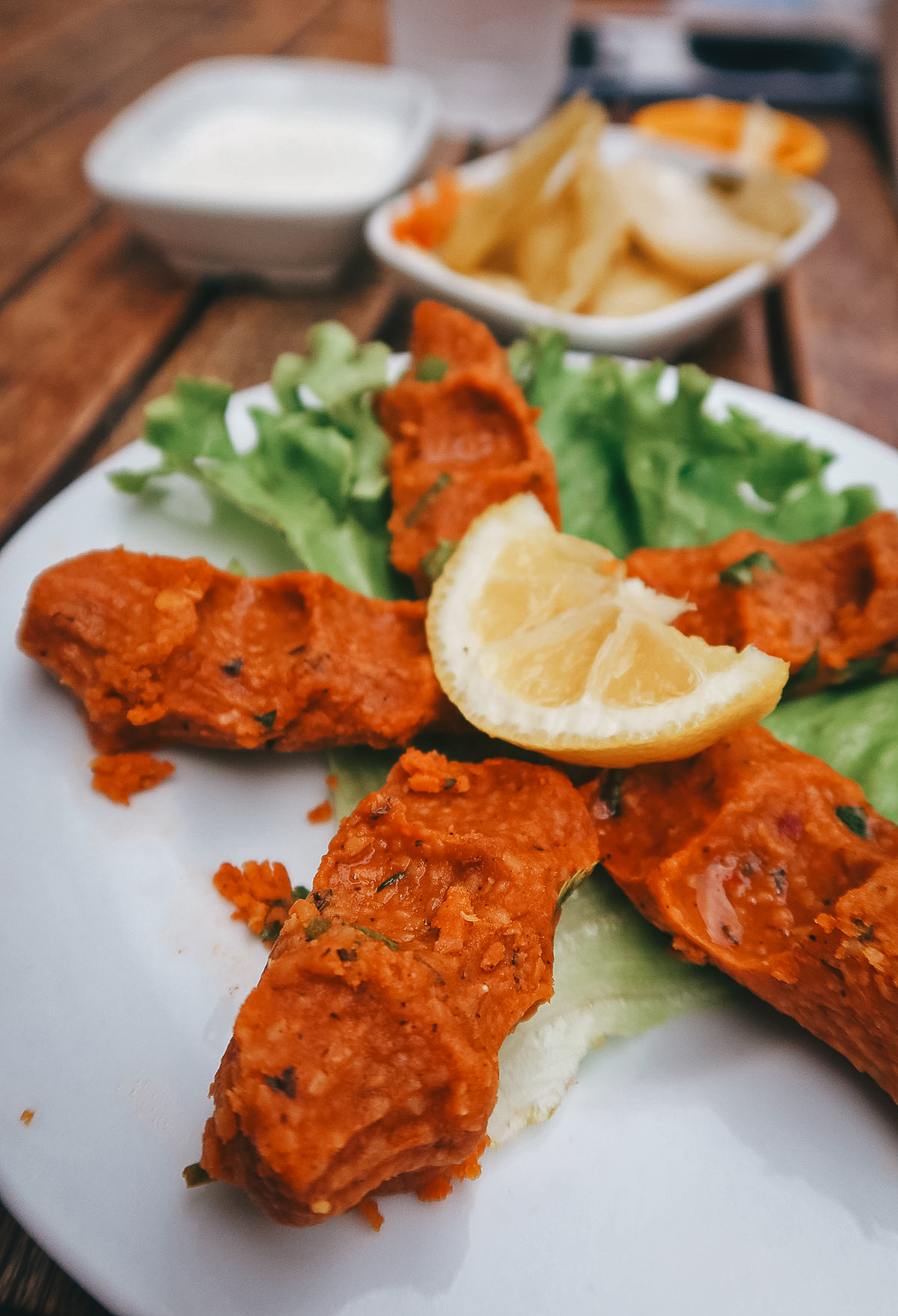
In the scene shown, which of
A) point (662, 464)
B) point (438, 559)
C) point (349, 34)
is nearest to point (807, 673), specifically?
point (662, 464)

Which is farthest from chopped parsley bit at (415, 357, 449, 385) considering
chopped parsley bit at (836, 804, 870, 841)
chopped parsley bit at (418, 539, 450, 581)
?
chopped parsley bit at (836, 804, 870, 841)

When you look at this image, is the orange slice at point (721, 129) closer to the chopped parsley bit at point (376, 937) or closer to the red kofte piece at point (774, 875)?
the red kofte piece at point (774, 875)

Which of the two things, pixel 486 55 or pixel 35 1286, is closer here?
pixel 35 1286

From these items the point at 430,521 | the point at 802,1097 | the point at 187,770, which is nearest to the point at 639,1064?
the point at 802,1097

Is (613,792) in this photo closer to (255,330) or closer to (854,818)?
(854,818)

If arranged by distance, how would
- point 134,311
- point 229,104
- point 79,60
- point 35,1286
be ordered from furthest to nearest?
point 79,60 < point 229,104 < point 134,311 < point 35,1286

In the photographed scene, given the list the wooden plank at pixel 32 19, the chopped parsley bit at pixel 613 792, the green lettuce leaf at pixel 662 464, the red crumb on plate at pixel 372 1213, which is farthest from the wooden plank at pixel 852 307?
the wooden plank at pixel 32 19

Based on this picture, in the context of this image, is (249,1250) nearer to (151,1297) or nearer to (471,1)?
(151,1297)

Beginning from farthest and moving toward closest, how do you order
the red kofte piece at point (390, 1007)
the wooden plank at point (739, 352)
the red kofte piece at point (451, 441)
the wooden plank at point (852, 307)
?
1. the wooden plank at point (739, 352)
2. the wooden plank at point (852, 307)
3. the red kofte piece at point (451, 441)
4. the red kofte piece at point (390, 1007)

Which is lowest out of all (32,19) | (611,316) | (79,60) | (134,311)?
(611,316)
